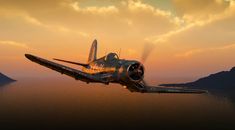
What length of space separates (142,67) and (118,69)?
2904 mm

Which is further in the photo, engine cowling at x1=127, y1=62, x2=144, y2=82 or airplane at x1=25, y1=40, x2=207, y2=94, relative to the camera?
engine cowling at x1=127, y1=62, x2=144, y2=82

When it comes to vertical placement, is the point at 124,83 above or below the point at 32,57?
below

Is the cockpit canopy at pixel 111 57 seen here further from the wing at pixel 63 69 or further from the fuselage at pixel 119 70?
the wing at pixel 63 69

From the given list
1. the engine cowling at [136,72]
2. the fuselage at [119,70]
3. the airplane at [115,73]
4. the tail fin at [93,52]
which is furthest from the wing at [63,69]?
the tail fin at [93,52]

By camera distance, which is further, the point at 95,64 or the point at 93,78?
the point at 95,64

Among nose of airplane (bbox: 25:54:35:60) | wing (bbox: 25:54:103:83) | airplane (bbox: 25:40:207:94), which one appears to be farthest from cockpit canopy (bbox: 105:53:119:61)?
nose of airplane (bbox: 25:54:35:60)

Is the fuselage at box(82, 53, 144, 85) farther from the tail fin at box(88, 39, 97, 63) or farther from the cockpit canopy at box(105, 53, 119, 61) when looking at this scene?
the tail fin at box(88, 39, 97, 63)

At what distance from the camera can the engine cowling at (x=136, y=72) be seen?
2880cm

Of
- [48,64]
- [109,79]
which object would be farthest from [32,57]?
[109,79]

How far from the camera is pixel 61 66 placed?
2803 centimetres

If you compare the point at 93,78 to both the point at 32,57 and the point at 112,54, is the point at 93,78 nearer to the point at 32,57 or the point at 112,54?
the point at 112,54

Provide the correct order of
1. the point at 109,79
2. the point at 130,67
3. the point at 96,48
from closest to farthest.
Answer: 1. the point at 130,67
2. the point at 109,79
3. the point at 96,48

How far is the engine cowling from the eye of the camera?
94.5 feet

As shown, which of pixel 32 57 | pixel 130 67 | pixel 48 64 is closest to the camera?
pixel 32 57
